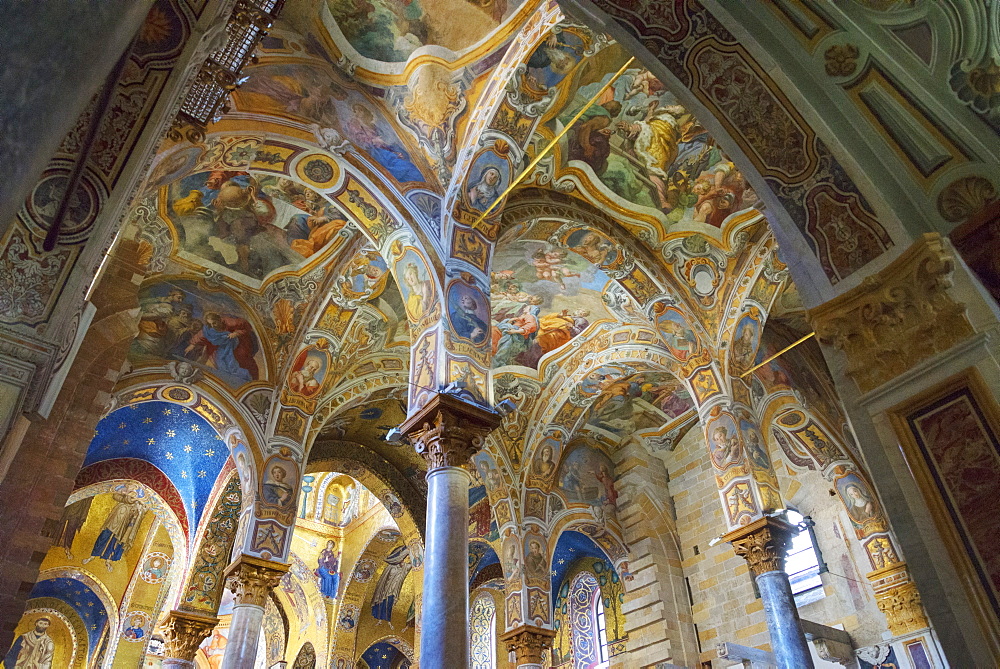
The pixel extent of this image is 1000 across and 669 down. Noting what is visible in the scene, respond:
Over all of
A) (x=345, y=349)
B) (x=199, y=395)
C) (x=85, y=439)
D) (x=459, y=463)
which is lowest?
(x=85, y=439)

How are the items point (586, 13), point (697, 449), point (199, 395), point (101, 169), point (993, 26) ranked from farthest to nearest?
point (697, 449), point (199, 395), point (586, 13), point (993, 26), point (101, 169)

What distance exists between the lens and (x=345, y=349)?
34.1 ft

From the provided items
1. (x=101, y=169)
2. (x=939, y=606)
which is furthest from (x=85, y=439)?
(x=939, y=606)

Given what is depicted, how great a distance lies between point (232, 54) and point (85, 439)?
2.79 m

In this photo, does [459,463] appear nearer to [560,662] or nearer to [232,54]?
[232,54]

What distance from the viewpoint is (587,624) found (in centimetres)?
1427

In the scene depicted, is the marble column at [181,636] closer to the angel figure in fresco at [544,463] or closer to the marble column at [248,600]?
the marble column at [248,600]

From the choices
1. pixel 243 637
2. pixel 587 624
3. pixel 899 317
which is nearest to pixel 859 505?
pixel 587 624

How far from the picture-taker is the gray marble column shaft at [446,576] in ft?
17.0

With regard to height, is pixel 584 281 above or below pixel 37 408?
above

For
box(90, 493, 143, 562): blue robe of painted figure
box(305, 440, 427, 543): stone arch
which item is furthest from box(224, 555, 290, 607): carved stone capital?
box(90, 493, 143, 562): blue robe of painted figure

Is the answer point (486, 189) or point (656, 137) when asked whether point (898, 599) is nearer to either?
point (656, 137)

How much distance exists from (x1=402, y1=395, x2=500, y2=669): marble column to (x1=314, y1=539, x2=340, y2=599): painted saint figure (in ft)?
36.5

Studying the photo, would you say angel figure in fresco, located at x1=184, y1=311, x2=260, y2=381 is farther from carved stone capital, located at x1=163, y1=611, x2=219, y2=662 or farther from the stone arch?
carved stone capital, located at x1=163, y1=611, x2=219, y2=662
